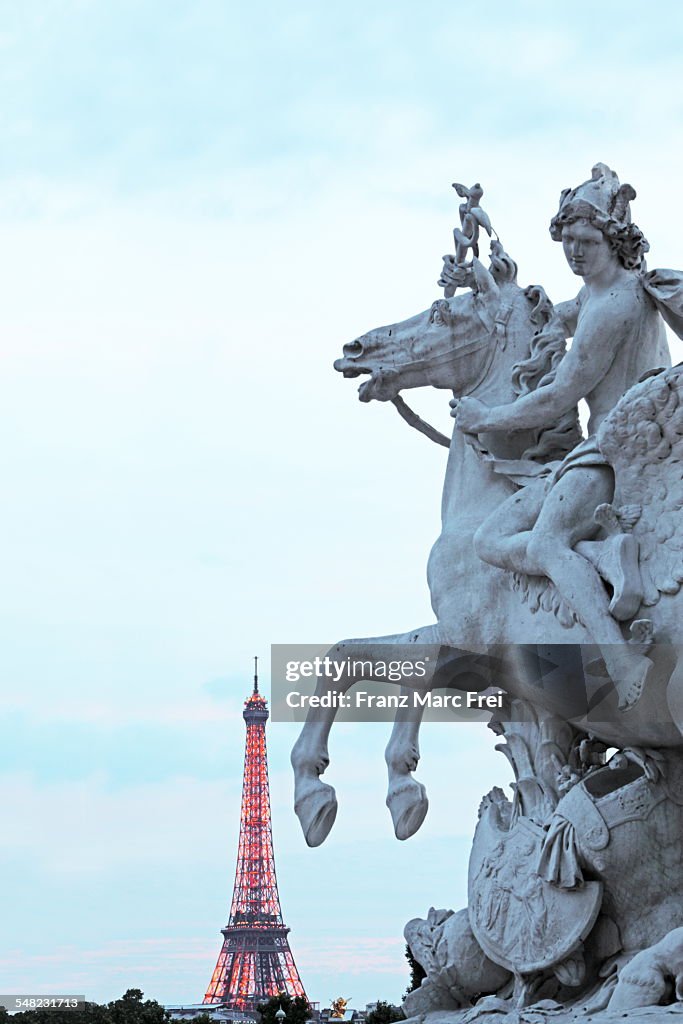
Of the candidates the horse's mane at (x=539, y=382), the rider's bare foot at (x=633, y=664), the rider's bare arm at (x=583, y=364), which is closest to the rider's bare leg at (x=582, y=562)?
the rider's bare foot at (x=633, y=664)

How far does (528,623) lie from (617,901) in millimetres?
1363

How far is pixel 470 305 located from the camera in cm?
877

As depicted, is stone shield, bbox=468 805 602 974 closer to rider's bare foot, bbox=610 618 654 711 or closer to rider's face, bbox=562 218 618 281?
rider's bare foot, bbox=610 618 654 711

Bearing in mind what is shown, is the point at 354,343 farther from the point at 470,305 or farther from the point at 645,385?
the point at 645,385

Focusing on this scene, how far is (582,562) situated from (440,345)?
1.89 meters

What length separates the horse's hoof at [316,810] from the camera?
8141 mm

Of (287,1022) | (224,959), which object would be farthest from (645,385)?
(224,959)

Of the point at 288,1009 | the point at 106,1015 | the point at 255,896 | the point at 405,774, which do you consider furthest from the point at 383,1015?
the point at 255,896

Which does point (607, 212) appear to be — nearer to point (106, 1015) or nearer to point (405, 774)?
point (405, 774)

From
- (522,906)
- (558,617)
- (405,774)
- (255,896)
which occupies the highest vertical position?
(255,896)

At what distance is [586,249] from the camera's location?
800cm

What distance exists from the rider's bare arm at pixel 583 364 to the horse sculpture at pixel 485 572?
0.20m

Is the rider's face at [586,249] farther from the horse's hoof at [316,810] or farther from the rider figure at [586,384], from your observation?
the horse's hoof at [316,810]

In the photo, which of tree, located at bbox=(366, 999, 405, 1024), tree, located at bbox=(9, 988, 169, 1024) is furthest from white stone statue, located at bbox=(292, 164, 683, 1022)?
tree, located at bbox=(9, 988, 169, 1024)
